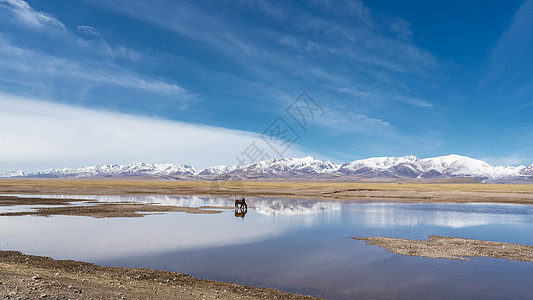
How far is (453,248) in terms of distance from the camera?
21969 millimetres

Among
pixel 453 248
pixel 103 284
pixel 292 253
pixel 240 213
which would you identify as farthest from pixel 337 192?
pixel 103 284

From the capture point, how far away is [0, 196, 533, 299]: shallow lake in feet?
47.0

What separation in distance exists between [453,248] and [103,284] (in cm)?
2117

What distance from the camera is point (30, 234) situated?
81.4ft

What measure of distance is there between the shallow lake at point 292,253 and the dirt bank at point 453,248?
1.18 metres

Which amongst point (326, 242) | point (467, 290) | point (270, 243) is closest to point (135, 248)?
point (270, 243)

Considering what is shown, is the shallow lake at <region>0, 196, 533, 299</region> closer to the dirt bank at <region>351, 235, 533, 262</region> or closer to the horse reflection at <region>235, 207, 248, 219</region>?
the dirt bank at <region>351, 235, 533, 262</region>

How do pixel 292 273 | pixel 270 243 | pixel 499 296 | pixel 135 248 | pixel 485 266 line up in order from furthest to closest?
1. pixel 270 243
2. pixel 135 248
3. pixel 485 266
4. pixel 292 273
5. pixel 499 296

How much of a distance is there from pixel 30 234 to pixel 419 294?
1057 inches

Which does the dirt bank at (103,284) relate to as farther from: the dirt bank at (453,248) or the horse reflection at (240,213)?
the horse reflection at (240,213)

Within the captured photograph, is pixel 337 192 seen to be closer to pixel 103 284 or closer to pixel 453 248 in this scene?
pixel 453 248

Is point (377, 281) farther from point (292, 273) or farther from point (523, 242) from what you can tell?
point (523, 242)

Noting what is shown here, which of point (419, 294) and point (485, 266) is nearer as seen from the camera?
point (419, 294)

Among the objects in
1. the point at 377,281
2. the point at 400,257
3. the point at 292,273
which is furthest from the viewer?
the point at 400,257
